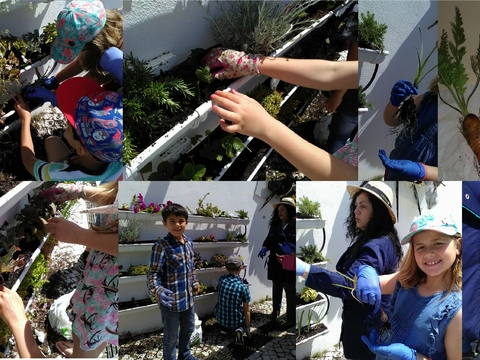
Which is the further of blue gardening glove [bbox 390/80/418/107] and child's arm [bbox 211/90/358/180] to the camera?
blue gardening glove [bbox 390/80/418/107]

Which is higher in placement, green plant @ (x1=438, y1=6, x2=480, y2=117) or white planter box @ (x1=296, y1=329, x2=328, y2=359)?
green plant @ (x1=438, y1=6, x2=480, y2=117)

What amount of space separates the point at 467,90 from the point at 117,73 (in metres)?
1.74

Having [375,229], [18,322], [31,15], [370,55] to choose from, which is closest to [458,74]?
[370,55]

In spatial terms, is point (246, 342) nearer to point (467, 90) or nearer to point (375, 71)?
point (375, 71)

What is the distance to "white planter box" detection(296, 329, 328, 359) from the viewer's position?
8.15 ft

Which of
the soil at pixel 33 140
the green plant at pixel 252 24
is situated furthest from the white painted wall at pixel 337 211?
the soil at pixel 33 140

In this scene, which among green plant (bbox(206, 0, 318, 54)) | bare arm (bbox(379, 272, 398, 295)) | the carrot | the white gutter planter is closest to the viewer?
the white gutter planter

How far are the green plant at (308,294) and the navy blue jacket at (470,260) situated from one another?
29.8 inches

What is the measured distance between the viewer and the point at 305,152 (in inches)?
90.9

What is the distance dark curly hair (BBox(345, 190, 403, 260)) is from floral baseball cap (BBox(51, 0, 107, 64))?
1.47 metres

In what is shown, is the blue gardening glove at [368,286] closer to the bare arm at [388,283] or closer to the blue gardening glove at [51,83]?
the bare arm at [388,283]

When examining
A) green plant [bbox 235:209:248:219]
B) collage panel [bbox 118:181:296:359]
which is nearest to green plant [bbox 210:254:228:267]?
collage panel [bbox 118:181:296:359]

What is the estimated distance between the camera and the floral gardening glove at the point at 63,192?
2359 mm

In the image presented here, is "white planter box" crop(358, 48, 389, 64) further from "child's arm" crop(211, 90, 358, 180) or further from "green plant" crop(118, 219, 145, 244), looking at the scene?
Result: "green plant" crop(118, 219, 145, 244)
